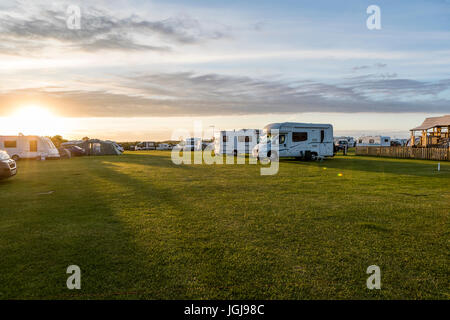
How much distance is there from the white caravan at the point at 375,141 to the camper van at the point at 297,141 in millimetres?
23749

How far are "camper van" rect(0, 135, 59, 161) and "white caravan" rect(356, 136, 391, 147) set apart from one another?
40.7m

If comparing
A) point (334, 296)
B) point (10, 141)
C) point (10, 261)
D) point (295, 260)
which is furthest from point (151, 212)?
point (10, 141)

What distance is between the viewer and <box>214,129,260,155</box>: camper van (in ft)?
96.0

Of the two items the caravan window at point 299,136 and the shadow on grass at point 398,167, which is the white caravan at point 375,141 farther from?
the shadow on grass at point 398,167

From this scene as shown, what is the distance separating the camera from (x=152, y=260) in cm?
452

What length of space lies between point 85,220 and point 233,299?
453cm

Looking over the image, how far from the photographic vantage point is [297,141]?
78.2 feet

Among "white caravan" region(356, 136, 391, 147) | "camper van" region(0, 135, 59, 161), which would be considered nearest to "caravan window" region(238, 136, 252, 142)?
"camper van" region(0, 135, 59, 161)

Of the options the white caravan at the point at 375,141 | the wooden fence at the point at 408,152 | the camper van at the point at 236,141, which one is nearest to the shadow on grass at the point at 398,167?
the wooden fence at the point at 408,152

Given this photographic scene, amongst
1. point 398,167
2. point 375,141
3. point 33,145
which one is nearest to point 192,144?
point 33,145

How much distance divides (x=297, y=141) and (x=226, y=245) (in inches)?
779

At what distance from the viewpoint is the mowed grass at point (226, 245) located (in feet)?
12.3

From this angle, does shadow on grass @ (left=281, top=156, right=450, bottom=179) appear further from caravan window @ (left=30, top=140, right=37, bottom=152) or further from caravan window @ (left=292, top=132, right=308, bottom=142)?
caravan window @ (left=30, top=140, right=37, bottom=152)

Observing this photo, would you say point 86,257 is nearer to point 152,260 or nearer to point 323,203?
point 152,260
